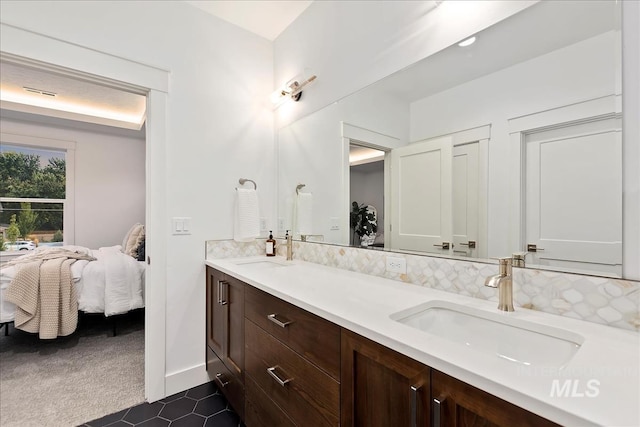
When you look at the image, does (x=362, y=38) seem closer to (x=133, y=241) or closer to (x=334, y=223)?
(x=334, y=223)

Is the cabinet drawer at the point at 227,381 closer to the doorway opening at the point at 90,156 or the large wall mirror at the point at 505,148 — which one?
the large wall mirror at the point at 505,148

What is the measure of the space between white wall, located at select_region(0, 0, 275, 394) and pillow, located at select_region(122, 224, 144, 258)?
2154mm

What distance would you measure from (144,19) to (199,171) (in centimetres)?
100

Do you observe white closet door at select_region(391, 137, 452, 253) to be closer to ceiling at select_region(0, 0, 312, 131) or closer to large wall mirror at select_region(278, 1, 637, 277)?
large wall mirror at select_region(278, 1, 637, 277)

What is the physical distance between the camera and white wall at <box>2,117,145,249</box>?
4.61 meters

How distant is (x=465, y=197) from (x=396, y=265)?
449 millimetres

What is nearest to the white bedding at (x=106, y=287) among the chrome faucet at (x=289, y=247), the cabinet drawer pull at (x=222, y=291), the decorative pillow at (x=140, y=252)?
the decorative pillow at (x=140, y=252)

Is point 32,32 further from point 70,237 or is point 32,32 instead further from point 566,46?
point 70,237

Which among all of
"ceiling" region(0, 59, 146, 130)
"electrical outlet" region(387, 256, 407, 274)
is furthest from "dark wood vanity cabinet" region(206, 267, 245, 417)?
"ceiling" region(0, 59, 146, 130)

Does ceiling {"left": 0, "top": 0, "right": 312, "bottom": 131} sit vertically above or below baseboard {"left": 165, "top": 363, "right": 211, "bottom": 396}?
above

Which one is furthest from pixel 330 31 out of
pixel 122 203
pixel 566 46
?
pixel 122 203

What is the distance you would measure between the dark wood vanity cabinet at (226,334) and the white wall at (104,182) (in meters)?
3.86

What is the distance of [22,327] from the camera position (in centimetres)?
253

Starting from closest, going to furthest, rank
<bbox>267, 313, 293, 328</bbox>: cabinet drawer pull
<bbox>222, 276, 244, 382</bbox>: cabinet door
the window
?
1. <bbox>267, 313, 293, 328</bbox>: cabinet drawer pull
2. <bbox>222, 276, 244, 382</bbox>: cabinet door
3. the window
